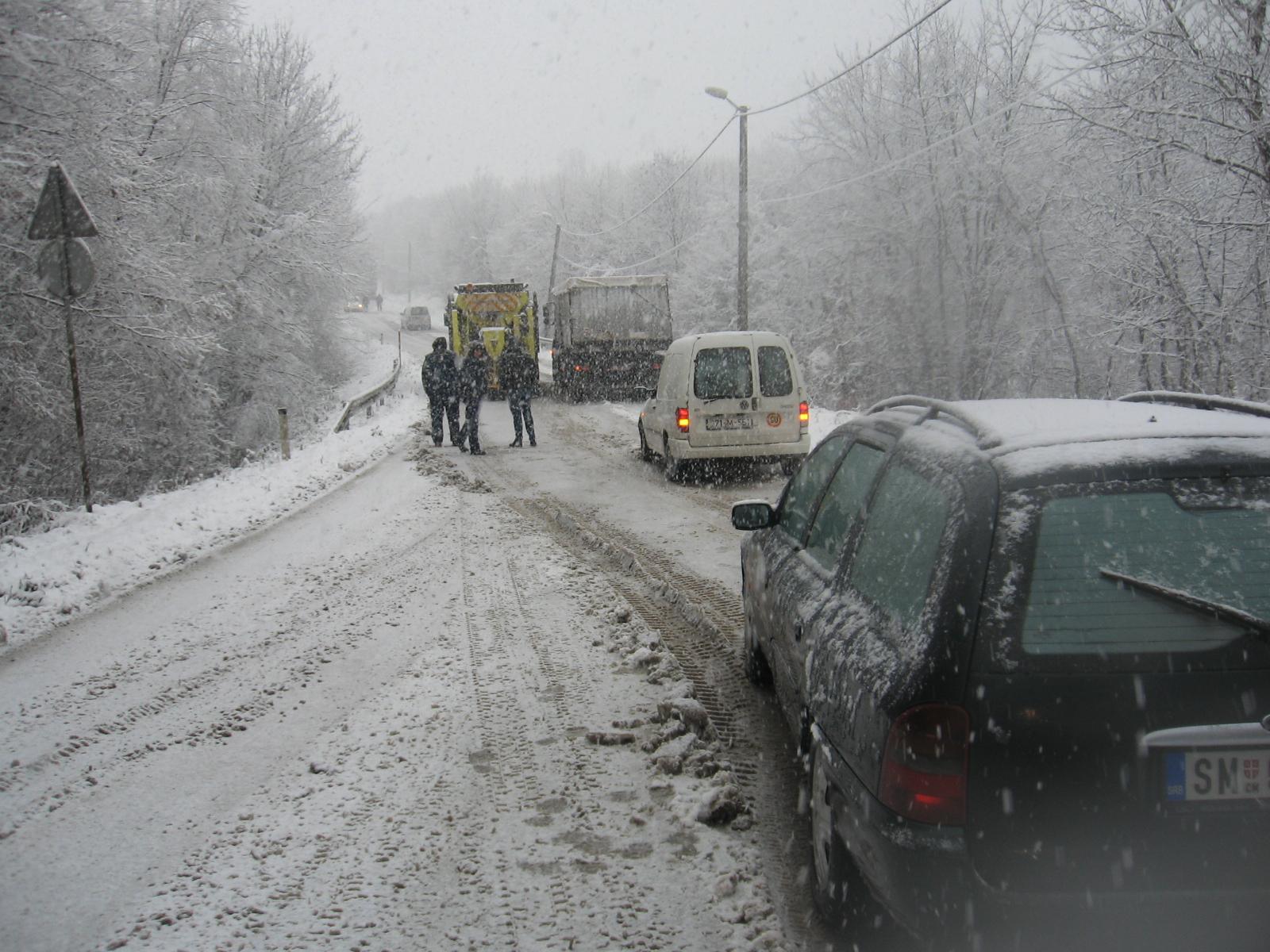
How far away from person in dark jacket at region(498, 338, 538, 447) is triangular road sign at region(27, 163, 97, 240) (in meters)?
7.87

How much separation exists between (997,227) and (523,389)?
1788 cm

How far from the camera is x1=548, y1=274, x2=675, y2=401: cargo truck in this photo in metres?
25.0

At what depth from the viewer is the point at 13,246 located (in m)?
11.9

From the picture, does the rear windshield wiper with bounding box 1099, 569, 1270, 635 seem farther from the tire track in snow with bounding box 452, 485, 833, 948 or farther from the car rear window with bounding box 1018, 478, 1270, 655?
the tire track in snow with bounding box 452, 485, 833, 948

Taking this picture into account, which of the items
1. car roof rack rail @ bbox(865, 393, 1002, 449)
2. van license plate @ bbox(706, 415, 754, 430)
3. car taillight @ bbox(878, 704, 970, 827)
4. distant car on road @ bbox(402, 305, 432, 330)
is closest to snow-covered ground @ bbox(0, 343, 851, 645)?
van license plate @ bbox(706, 415, 754, 430)

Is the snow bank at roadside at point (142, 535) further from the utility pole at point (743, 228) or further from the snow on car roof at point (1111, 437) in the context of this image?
the utility pole at point (743, 228)

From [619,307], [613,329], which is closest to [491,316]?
[613,329]

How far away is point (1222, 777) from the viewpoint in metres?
2.14

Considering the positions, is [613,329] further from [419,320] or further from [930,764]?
[419,320]

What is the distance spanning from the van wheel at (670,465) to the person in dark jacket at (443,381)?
16.9 feet

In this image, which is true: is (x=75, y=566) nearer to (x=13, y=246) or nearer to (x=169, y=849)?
(x=169, y=849)

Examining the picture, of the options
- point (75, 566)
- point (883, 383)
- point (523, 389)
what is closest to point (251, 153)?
point (523, 389)

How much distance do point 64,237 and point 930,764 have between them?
401 inches

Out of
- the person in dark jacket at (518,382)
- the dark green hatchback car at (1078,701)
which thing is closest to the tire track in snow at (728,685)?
the dark green hatchback car at (1078,701)
